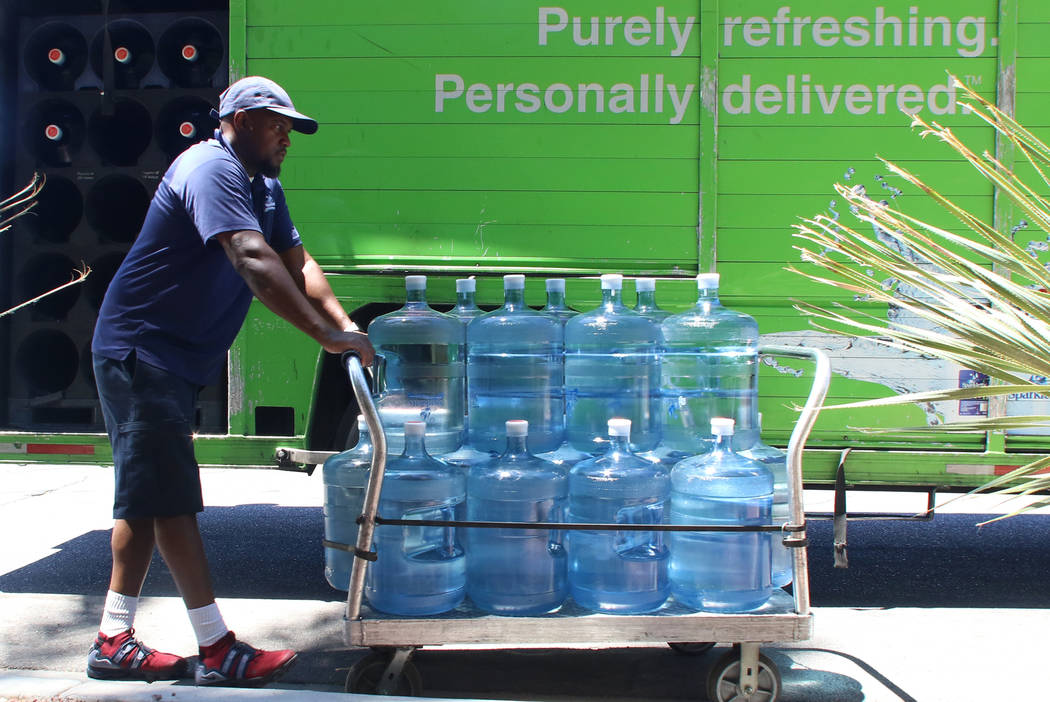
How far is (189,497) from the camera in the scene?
3.11 metres

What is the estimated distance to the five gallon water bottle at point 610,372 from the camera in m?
3.26

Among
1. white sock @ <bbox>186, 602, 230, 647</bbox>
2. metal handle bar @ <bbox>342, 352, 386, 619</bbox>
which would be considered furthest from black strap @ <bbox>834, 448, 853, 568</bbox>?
white sock @ <bbox>186, 602, 230, 647</bbox>

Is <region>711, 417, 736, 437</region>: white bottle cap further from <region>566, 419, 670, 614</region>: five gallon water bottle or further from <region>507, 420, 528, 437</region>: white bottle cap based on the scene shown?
<region>507, 420, 528, 437</region>: white bottle cap

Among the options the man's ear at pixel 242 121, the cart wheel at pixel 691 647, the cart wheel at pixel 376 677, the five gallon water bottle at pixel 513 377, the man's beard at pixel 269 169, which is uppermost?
the man's ear at pixel 242 121

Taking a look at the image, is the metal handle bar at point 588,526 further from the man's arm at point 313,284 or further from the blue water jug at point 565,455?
the man's arm at point 313,284

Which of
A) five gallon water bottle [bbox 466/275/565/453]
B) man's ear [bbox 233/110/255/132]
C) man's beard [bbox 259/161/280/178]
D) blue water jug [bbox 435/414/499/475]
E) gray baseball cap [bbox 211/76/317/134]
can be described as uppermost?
gray baseball cap [bbox 211/76/317/134]

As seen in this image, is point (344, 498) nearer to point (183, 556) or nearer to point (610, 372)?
point (183, 556)

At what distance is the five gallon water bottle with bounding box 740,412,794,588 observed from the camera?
319 cm

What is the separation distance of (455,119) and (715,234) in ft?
5.00

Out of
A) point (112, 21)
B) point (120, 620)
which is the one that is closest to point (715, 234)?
point (120, 620)

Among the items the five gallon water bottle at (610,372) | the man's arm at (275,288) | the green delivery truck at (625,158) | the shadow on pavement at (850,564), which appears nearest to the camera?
the man's arm at (275,288)

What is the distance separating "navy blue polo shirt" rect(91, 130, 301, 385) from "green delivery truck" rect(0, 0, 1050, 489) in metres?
1.45

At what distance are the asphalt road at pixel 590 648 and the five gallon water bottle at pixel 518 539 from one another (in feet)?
1.80

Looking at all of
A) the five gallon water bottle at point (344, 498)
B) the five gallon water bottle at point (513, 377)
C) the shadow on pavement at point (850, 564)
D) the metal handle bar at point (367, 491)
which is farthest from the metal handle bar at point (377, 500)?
Answer: the shadow on pavement at point (850, 564)
